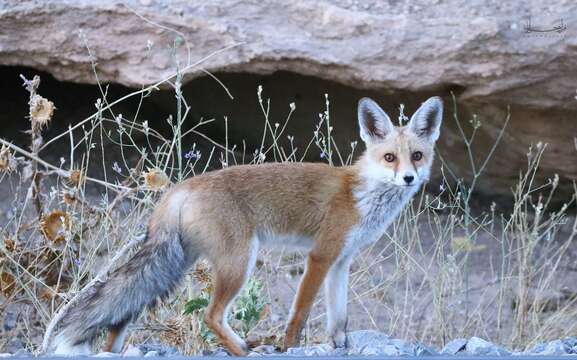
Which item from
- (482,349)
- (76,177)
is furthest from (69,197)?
(482,349)

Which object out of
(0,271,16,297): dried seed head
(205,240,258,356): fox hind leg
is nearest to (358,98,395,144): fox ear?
(205,240,258,356): fox hind leg

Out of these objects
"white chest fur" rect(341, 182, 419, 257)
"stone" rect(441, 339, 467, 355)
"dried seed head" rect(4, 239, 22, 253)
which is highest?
"white chest fur" rect(341, 182, 419, 257)

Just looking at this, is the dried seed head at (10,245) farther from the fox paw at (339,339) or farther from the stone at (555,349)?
the stone at (555,349)

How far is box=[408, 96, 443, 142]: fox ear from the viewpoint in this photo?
5945 millimetres

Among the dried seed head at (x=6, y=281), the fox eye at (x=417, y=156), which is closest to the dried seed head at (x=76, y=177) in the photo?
the dried seed head at (x=6, y=281)

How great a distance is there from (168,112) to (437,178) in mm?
2307

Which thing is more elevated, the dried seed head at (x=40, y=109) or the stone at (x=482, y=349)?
the dried seed head at (x=40, y=109)

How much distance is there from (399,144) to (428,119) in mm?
277

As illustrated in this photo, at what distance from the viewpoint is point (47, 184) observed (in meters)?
8.48

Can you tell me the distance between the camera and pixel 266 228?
17.9 ft

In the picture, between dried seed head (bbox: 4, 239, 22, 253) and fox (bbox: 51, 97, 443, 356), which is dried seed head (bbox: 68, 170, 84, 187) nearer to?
dried seed head (bbox: 4, 239, 22, 253)

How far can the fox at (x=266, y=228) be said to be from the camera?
5062 mm

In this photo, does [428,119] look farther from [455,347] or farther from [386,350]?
[386,350]

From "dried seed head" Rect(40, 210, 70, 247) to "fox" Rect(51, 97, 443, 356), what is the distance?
716 mm
